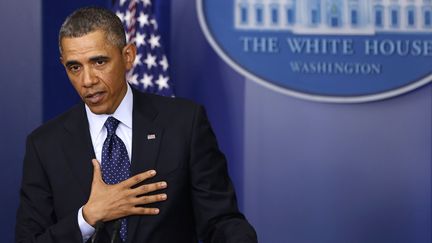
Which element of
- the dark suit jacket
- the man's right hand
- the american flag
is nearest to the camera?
the man's right hand

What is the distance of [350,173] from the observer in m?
4.04

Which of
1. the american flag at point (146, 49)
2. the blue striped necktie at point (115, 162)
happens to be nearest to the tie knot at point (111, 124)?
the blue striped necktie at point (115, 162)

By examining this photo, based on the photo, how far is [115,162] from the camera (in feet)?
6.81

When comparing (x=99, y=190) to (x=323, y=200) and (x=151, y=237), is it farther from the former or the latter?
(x=323, y=200)

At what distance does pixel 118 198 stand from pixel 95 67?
34 centimetres

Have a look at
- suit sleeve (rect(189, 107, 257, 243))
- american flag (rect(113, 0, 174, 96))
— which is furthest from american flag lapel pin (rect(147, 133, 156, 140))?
american flag (rect(113, 0, 174, 96))

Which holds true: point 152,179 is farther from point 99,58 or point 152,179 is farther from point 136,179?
point 99,58

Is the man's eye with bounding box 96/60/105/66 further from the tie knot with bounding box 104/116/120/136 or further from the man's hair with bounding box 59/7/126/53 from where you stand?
the tie knot with bounding box 104/116/120/136

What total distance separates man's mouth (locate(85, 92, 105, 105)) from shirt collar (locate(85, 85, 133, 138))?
0.10m

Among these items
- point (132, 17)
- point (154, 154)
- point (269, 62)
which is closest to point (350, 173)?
point (269, 62)

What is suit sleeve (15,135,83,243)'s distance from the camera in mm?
1980

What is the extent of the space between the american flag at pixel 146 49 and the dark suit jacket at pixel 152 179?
67.3 inches

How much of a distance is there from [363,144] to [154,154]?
2.13 meters

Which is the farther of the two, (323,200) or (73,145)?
(323,200)
